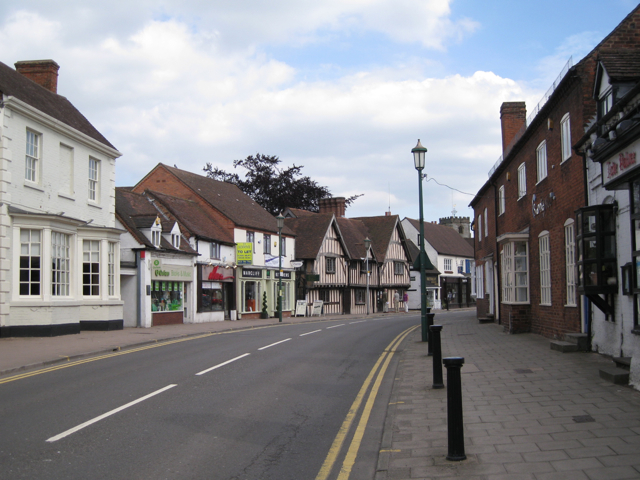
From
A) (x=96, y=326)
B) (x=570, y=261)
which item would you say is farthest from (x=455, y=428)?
(x=96, y=326)

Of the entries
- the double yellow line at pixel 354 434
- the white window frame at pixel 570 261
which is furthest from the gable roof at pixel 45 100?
the white window frame at pixel 570 261

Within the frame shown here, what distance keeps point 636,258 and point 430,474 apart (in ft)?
18.3

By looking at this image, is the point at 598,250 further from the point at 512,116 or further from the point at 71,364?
the point at 512,116

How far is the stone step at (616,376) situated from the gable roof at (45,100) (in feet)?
61.3

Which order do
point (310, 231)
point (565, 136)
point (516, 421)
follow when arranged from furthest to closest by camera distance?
1. point (310, 231)
2. point (565, 136)
3. point (516, 421)

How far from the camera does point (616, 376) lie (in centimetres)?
904

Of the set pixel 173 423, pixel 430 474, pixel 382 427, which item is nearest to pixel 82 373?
pixel 173 423

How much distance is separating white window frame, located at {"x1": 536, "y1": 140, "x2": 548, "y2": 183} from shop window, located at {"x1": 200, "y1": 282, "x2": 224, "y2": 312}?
65.2ft

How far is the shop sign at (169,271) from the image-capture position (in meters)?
27.5

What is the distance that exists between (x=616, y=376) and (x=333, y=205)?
4521cm

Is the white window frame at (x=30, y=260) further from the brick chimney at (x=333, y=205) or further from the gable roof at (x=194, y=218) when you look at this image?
the brick chimney at (x=333, y=205)

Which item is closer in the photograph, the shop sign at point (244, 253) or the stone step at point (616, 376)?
the stone step at point (616, 376)

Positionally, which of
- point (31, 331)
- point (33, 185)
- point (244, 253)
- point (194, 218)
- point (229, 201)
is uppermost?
point (229, 201)

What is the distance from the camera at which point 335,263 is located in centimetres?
4703
